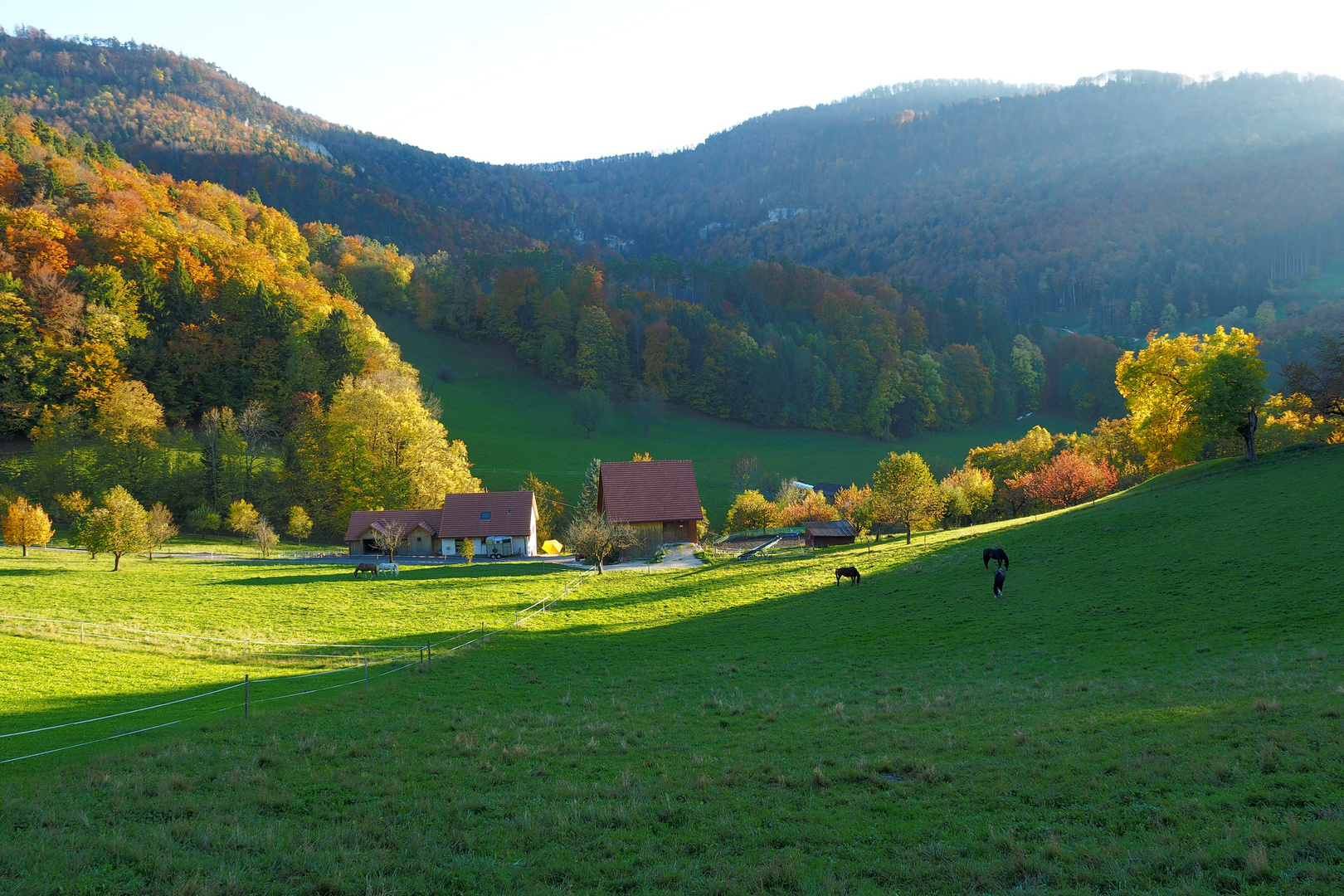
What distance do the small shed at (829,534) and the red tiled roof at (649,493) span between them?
10716 mm

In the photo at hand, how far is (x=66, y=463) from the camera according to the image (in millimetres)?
58250

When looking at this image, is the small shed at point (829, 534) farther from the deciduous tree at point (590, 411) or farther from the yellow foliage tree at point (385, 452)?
the deciduous tree at point (590, 411)

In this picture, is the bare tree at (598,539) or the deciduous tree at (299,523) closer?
the bare tree at (598,539)

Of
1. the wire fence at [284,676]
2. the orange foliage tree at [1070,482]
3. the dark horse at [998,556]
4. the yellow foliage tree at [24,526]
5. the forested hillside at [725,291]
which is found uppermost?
the forested hillside at [725,291]

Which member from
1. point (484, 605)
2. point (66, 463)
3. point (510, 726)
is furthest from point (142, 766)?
point (66, 463)

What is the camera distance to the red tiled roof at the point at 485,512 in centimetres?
5725

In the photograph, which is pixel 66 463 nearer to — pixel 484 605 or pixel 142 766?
pixel 484 605

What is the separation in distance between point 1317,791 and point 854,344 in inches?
4673

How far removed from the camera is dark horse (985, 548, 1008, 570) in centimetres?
3006

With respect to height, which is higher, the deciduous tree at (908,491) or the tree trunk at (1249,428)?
the tree trunk at (1249,428)

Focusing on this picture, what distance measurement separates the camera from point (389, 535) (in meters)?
50.9

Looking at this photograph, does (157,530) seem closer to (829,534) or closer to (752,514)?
(829,534)

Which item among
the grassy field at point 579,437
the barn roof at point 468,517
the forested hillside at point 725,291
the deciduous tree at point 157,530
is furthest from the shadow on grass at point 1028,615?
Result: the forested hillside at point 725,291

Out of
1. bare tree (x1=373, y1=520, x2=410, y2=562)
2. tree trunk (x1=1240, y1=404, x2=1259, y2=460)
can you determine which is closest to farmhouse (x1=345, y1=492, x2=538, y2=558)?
bare tree (x1=373, y1=520, x2=410, y2=562)
